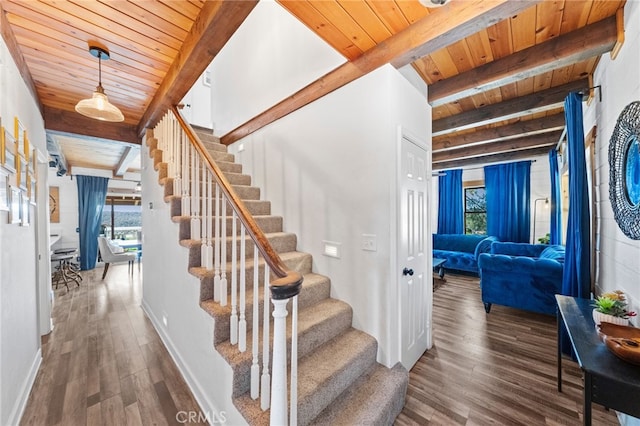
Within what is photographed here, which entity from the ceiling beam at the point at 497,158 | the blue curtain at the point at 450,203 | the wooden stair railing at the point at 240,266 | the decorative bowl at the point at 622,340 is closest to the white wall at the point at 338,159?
the wooden stair railing at the point at 240,266

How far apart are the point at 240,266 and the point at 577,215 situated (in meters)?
2.97

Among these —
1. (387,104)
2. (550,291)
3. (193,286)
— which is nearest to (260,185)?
(193,286)

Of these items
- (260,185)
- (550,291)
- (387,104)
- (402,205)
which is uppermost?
(387,104)

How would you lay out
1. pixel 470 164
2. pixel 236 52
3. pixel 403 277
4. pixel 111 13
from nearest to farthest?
1. pixel 111 13
2. pixel 403 277
3. pixel 236 52
4. pixel 470 164

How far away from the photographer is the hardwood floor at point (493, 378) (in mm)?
1754

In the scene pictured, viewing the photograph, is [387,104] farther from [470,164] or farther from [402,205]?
[470,164]

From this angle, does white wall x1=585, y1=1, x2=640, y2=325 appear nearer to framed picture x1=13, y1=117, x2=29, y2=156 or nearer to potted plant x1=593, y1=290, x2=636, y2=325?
potted plant x1=593, y1=290, x2=636, y2=325

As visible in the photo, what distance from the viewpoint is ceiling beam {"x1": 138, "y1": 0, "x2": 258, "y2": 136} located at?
1.49 metres

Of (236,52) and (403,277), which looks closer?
(403,277)

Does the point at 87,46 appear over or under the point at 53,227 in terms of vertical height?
over

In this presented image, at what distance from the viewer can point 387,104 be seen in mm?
1922

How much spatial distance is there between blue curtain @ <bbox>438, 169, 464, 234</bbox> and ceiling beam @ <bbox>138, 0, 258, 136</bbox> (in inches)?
265

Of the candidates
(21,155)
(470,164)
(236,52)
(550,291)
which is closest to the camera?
(21,155)

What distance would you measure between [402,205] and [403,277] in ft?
1.96
